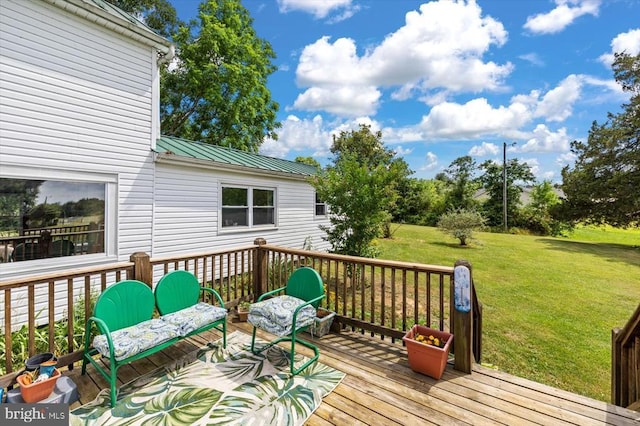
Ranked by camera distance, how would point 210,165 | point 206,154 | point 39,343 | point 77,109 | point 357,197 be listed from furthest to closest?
point 206,154 → point 210,165 → point 357,197 → point 77,109 → point 39,343

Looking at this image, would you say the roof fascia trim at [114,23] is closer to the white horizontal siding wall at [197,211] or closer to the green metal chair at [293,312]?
the white horizontal siding wall at [197,211]

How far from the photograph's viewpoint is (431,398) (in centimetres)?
224

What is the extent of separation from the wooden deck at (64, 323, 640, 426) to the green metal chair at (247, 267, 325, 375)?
48 centimetres

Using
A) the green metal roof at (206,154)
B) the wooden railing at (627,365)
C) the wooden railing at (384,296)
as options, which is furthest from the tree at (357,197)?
the wooden railing at (627,365)

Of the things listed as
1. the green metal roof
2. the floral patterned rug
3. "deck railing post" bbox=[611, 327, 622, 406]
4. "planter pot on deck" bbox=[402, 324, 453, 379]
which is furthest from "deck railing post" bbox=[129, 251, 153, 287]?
"deck railing post" bbox=[611, 327, 622, 406]

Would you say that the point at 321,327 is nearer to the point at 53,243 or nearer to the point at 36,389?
the point at 36,389

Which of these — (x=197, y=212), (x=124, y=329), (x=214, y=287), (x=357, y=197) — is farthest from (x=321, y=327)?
(x=197, y=212)

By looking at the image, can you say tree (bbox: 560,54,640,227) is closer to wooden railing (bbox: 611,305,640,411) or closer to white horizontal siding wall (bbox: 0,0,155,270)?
wooden railing (bbox: 611,305,640,411)

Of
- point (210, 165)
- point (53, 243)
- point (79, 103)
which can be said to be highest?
point (79, 103)

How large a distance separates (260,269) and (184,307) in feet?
4.75

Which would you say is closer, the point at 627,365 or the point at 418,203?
the point at 627,365

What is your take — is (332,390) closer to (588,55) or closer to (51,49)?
(51,49)

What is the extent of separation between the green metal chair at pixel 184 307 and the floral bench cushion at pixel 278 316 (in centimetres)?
42

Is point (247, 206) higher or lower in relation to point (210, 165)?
lower
